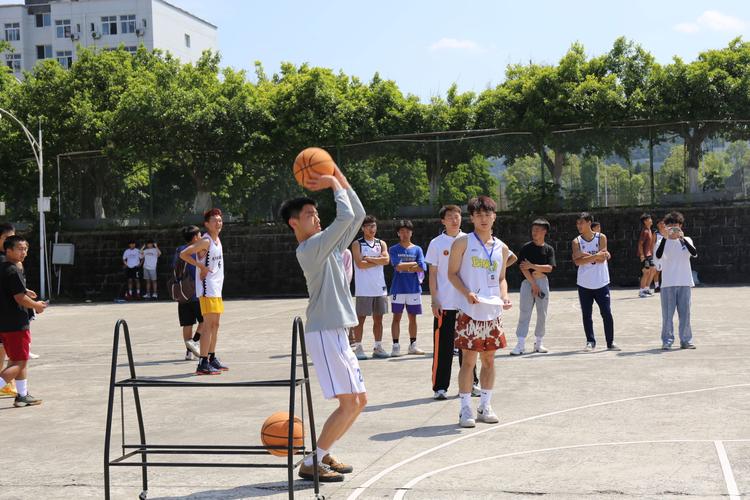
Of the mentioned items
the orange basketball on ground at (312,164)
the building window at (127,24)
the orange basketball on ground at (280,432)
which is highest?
the building window at (127,24)

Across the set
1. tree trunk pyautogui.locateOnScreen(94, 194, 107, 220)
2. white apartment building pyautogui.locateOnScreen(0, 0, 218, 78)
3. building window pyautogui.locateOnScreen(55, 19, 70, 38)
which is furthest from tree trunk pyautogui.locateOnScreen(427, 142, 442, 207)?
building window pyautogui.locateOnScreen(55, 19, 70, 38)

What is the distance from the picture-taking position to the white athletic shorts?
21.3 feet

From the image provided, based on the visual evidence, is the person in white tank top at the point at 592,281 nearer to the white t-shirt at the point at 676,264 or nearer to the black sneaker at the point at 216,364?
the white t-shirt at the point at 676,264

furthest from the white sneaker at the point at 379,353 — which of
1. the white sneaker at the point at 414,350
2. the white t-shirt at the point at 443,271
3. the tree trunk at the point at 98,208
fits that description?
the tree trunk at the point at 98,208

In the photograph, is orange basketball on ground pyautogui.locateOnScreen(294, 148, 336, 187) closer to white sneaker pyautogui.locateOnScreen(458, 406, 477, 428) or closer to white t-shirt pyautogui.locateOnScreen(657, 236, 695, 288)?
white sneaker pyautogui.locateOnScreen(458, 406, 477, 428)

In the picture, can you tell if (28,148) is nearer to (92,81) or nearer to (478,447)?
(92,81)

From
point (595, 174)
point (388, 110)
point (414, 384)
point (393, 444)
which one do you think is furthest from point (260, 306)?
point (393, 444)

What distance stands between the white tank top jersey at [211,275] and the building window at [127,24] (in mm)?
77991

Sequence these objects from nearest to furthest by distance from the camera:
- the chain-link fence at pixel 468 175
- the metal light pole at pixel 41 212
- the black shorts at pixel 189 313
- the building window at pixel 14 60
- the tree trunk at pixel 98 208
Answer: the black shorts at pixel 189 313 < the chain-link fence at pixel 468 175 < the metal light pole at pixel 41 212 < the tree trunk at pixel 98 208 < the building window at pixel 14 60

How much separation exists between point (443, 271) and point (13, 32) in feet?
289

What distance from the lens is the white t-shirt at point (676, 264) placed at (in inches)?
536

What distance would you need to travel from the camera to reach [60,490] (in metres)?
6.64

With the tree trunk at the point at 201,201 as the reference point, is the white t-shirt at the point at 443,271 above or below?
below

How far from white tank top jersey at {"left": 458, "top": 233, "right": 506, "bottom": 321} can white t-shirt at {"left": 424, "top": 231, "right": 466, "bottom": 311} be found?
360mm
